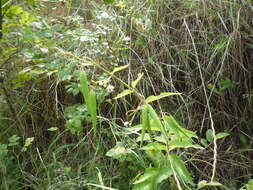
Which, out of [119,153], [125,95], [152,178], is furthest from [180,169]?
[125,95]

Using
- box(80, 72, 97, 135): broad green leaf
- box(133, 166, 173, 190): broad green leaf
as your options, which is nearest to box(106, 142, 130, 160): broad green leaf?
box(133, 166, 173, 190): broad green leaf

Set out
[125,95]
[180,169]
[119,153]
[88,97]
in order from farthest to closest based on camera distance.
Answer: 1. [125,95]
2. [119,153]
3. [180,169]
4. [88,97]

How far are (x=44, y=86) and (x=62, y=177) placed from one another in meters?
0.47

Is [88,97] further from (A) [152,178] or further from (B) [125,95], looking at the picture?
(B) [125,95]

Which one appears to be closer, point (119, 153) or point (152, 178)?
point (152, 178)

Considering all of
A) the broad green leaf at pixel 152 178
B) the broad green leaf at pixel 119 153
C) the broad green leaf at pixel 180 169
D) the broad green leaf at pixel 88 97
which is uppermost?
the broad green leaf at pixel 88 97

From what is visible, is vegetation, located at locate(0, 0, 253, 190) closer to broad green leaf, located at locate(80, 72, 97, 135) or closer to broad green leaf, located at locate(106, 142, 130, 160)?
broad green leaf, located at locate(106, 142, 130, 160)

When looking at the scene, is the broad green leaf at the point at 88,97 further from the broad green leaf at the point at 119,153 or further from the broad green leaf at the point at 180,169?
the broad green leaf at the point at 119,153

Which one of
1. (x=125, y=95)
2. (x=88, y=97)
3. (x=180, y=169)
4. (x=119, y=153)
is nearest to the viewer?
(x=88, y=97)

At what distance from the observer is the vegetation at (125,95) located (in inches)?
42.3

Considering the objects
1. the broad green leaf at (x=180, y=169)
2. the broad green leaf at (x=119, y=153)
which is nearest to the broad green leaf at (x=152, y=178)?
the broad green leaf at (x=180, y=169)

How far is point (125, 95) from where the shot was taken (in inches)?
47.5

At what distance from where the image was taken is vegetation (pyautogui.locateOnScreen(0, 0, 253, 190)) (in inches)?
42.3

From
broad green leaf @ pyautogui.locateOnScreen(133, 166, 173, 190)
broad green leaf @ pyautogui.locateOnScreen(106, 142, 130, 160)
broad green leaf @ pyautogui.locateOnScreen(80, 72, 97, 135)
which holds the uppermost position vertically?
broad green leaf @ pyautogui.locateOnScreen(80, 72, 97, 135)
